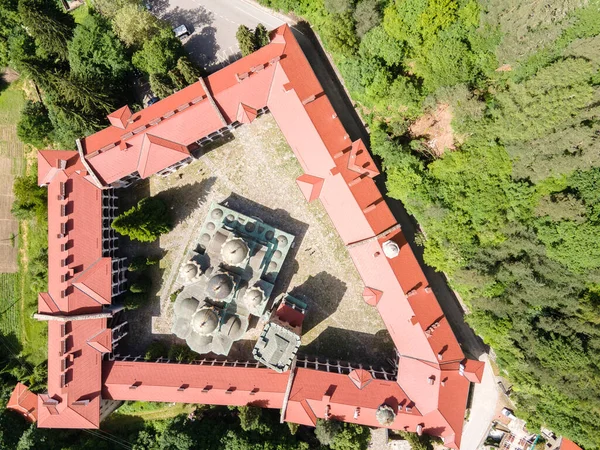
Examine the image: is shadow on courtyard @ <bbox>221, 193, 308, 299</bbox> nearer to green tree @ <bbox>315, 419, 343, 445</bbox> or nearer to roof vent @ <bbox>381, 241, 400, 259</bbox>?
roof vent @ <bbox>381, 241, 400, 259</bbox>

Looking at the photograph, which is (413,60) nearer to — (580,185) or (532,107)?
(532,107)

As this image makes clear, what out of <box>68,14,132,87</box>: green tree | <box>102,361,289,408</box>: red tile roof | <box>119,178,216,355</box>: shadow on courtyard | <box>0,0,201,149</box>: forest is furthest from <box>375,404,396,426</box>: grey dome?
<box>68,14,132,87</box>: green tree

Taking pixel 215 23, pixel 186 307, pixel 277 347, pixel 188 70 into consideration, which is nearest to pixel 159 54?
pixel 188 70

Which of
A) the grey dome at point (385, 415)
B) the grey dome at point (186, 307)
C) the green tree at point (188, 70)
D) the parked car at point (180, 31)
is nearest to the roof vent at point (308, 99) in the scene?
the green tree at point (188, 70)

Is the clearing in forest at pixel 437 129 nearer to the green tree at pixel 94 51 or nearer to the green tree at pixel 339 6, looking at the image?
the green tree at pixel 339 6

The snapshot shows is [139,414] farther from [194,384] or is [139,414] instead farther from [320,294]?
[320,294]

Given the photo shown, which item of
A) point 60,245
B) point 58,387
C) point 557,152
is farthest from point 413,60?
point 58,387
